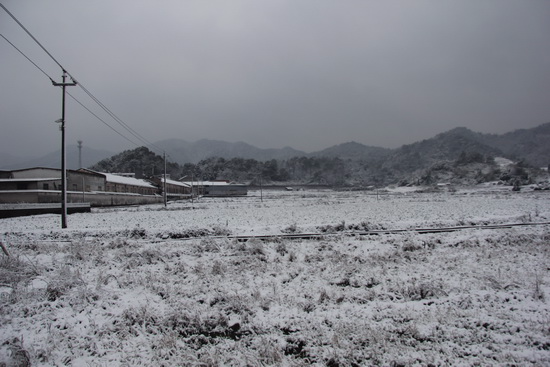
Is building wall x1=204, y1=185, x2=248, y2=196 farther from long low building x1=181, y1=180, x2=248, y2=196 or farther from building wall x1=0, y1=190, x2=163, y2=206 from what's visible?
building wall x1=0, y1=190, x2=163, y2=206

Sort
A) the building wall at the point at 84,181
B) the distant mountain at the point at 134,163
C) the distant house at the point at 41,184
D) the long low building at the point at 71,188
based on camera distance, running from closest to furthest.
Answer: the distant house at the point at 41,184, the long low building at the point at 71,188, the building wall at the point at 84,181, the distant mountain at the point at 134,163

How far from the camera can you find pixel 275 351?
539cm

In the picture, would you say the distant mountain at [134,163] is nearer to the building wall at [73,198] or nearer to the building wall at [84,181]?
the building wall at [73,198]

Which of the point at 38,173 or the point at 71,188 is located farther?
the point at 71,188

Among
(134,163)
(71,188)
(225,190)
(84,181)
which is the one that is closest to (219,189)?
(225,190)

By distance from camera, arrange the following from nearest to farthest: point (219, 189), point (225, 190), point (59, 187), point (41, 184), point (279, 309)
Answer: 1. point (279, 309)
2. point (41, 184)
3. point (59, 187)
4. point (225, 190)
5. point (219, 189)

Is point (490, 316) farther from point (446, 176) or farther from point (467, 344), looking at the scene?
point (446, 176)

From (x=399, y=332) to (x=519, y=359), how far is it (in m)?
1.90

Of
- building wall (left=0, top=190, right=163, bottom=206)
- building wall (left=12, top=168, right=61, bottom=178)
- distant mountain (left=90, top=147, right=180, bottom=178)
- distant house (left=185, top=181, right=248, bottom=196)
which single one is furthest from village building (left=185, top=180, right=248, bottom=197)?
building wall (left=12, top=168, right=61, bottom=178)

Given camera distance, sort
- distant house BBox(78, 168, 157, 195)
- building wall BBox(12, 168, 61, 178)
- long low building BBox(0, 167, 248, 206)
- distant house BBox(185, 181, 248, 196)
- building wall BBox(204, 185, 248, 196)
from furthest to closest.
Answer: distant house BBox(185, 181, 248, 196)
building wall BBox(204, 185, 248, 196)
distant house BBox(78, 168, 157, 195)
building wall BBox(12, 168, 61, 178)
long low building BBox(0, 167, 248, 206)

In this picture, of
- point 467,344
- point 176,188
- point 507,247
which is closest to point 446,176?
point 176,188

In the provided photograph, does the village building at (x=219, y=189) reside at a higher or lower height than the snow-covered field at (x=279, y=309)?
higher

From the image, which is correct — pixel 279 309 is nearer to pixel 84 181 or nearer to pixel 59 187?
pixel 59 187

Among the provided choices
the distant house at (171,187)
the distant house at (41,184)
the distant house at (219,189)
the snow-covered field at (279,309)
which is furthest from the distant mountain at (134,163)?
the snow-covered field at (279,309)
